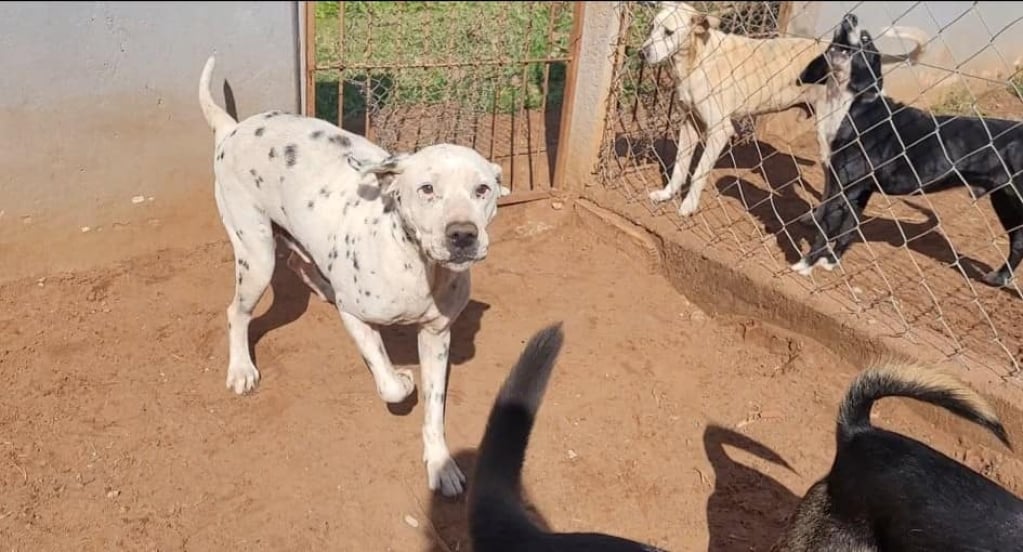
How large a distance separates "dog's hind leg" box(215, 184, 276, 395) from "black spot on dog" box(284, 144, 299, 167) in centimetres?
29

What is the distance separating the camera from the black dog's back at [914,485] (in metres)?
2.14

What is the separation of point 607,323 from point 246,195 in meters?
1.91

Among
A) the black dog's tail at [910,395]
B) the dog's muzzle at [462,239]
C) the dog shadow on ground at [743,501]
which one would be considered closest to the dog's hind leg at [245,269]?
the dog's muzzle at [462,239]

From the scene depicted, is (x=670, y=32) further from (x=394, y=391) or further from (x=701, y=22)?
(x=394, y=391)

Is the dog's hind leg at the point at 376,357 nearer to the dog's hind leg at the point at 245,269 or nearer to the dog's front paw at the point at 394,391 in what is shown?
the dog's front paw at the point at 394,391

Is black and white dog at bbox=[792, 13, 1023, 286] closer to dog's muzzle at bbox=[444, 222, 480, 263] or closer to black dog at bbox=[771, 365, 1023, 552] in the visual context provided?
black dog at bbox=[771, 365, 1023, 552]

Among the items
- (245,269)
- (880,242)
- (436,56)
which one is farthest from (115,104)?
(880,242)

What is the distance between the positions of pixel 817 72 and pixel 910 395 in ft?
10.8

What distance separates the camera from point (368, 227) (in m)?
3.25

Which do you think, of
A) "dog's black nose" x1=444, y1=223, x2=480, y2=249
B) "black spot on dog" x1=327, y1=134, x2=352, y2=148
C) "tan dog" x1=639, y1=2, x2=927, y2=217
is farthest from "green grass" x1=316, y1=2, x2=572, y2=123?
"dog's black nose" x1=444, y1=223, x2=480, y2=249

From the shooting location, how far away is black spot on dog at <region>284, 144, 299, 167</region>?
356 centimetres

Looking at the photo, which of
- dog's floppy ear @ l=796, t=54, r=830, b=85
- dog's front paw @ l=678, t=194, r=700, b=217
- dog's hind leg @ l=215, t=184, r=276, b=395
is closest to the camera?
dog's hind leg @ l=215, t=184, r=276, b=395

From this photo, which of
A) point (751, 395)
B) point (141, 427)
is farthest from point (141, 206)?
point (751, 395)

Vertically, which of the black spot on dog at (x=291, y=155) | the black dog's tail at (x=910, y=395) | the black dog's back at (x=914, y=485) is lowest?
the black dog's back at (x=914, y=485)
